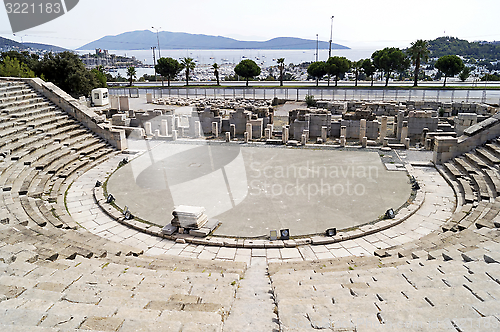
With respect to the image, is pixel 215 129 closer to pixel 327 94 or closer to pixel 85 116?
pixel 85 116

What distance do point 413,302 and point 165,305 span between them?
14.7 feet

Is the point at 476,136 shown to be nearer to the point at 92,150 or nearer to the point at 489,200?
the point at 489,200

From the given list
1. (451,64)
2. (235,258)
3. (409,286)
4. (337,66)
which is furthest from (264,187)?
(451,64)

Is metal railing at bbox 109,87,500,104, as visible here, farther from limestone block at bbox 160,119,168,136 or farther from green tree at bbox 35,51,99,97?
limestone block at bbox 160,119,168,136

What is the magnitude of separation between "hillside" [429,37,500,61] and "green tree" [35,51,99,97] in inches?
6086

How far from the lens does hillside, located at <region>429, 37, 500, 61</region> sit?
15688cm

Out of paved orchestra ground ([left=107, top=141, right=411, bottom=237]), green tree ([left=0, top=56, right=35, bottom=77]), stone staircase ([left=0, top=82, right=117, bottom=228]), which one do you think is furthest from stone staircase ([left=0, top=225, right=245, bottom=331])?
green tree ([left=0, top=56, right=35, bottom=77])

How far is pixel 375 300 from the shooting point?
6453mm

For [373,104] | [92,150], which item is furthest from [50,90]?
[373,104]

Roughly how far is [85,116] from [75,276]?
58.3 feet

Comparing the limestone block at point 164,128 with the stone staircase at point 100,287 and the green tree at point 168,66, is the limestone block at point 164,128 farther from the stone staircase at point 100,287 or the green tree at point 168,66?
the green tree at point 168,66

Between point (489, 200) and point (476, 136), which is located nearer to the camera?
point (489, 200)

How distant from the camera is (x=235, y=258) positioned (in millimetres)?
10773

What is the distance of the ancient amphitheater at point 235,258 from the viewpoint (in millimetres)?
5770
